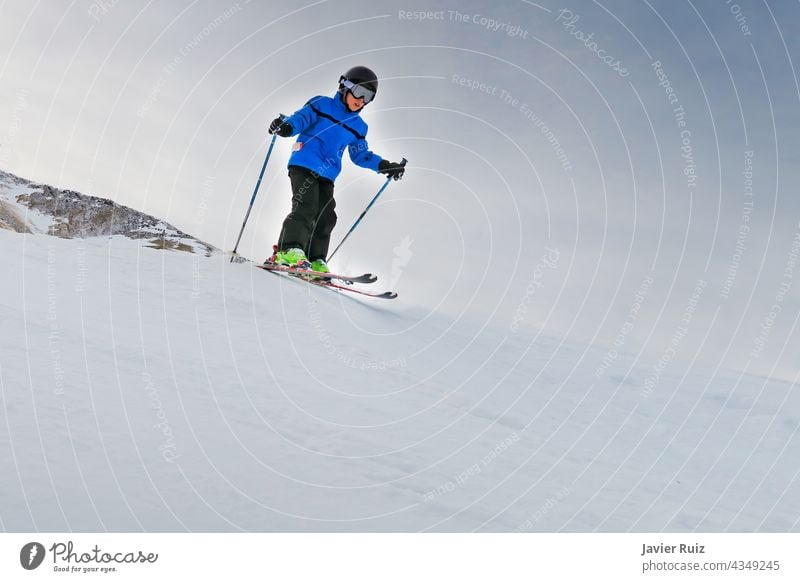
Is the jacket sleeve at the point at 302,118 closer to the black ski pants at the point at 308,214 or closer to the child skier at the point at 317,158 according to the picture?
the child skier at the point at 317,158

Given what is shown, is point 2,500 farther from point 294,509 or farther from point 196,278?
point 196,278

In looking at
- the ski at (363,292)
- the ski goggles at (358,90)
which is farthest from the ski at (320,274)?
the ski goggles at (358,90)

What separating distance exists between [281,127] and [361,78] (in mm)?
1057

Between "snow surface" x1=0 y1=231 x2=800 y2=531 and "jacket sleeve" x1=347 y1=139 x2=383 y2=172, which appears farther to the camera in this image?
"jacket sleeve" x1=347 y1=139 x2=383 y2=172

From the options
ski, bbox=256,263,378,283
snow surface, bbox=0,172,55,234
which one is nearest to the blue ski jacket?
ski, bbox=256,263,378,283

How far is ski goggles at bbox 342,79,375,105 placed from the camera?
21.7 ft

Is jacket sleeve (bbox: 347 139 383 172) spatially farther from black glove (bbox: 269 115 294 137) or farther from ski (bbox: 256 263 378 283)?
ski (bbox: 256 263 378 283)

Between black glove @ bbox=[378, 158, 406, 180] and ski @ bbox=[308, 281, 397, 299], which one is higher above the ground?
black glove @ bbox=[378, 158, 406, 180]

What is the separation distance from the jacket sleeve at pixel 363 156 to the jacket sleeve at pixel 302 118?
0.65m

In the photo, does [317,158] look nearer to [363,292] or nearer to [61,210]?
[363,292]

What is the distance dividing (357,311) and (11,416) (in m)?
3.20

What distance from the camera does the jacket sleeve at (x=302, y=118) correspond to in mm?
6523

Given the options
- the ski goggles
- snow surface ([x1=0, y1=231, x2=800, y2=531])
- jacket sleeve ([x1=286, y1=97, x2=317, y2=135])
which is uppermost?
the ski goggles

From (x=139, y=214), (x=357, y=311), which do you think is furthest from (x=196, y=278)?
(x=139, y=214)
